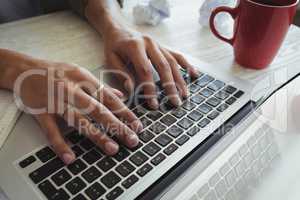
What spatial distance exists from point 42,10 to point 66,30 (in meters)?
0.15

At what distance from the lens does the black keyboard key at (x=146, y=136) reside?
0.38 m

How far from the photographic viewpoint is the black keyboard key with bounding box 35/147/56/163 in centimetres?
35

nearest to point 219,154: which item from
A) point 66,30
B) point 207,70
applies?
point 207,70

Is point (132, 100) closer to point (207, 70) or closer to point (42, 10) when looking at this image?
point (207, 70)

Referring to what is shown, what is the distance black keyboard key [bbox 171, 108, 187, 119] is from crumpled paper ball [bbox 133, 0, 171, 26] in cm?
32

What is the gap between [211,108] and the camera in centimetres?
44

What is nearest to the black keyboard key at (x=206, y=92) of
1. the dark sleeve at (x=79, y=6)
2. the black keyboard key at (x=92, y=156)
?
the black keyboard key at (x=92, y=156)

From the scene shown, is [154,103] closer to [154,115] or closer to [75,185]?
[154,115]

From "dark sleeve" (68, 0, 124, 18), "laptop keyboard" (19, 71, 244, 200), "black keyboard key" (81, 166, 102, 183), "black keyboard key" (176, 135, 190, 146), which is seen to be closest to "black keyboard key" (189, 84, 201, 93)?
"laptop keyboard" (19, 71, 244, 200)

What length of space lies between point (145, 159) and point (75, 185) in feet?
0.29

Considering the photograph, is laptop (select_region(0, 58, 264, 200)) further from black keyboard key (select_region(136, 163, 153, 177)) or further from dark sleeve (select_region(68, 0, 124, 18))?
dark sleeve (select_region(68, 0, 124, 18))

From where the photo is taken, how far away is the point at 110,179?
33cm

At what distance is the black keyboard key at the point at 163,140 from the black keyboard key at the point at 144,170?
0.13ft


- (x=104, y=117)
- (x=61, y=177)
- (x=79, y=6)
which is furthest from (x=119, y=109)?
(x=79, y=6)
